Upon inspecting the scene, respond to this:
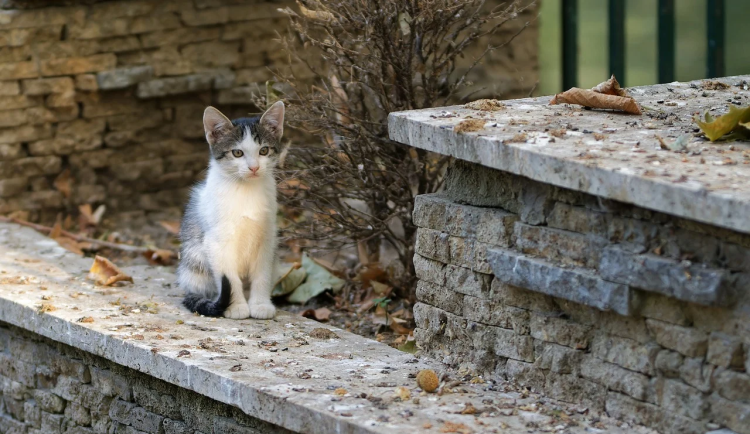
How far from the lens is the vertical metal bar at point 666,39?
7.32m

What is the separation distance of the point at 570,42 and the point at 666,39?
3.52 ft

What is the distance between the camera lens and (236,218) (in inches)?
184

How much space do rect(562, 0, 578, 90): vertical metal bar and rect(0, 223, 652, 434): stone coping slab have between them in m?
4.09

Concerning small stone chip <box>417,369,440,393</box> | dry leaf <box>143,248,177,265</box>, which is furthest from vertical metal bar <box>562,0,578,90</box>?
small stone chip <box>417,369,440,393</box>

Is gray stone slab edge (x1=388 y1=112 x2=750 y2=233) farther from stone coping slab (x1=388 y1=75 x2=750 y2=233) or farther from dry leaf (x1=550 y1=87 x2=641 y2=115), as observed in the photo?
dry leaf (x1=550 y1=87 x2=641 y2=115)

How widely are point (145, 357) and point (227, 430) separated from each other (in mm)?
510

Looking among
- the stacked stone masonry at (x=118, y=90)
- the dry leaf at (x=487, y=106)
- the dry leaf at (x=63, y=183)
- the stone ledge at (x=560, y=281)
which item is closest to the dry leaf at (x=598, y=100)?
the dry leaf at (x=487, y=106)

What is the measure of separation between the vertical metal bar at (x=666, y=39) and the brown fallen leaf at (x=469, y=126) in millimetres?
3939

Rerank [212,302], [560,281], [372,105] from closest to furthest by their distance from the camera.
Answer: [560,281], [212,302], [372,105]

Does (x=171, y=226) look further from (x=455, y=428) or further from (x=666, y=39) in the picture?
(x=455, y=428)

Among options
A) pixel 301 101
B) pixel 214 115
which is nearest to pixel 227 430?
pixel 214 115

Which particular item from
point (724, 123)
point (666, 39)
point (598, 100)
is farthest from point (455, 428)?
point (666, 39)

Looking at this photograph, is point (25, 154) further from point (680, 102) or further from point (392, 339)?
point (680, 102)

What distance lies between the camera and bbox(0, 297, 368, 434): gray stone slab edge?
3547 mm
